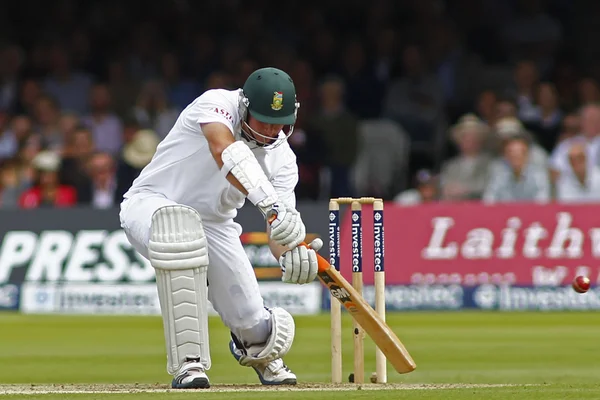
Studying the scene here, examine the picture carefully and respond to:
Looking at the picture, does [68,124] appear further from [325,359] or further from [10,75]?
[325,359]

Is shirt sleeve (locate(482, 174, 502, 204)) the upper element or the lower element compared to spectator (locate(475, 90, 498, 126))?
lower

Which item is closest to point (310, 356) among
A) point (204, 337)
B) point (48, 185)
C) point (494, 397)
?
point (204, 337)

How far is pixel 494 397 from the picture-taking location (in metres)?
5.25

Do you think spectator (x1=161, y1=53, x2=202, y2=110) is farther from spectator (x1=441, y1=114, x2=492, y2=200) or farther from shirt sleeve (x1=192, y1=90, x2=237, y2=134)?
shirt sleeve (x1=192, y1=90, x2=237, y2=134)

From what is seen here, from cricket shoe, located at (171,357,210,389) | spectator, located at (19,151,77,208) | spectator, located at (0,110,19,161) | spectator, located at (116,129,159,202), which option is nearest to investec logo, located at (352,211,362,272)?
cricket shoe, located at (171,357,210,389)

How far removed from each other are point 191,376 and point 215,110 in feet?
3.80

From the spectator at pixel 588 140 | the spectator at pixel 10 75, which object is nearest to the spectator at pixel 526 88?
the spectator at pixel 588 140

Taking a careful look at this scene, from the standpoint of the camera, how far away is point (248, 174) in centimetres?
555

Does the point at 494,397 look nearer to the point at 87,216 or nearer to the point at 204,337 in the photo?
the point at 204,337

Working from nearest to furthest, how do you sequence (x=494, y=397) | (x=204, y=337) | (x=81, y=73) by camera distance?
1. (x=494, y=397)
2. (x=204, y=337)
3. (x=81, y=73)

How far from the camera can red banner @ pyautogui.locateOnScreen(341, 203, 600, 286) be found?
11883mm

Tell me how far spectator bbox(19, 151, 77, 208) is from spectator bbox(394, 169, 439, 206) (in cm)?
321

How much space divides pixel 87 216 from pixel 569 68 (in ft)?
17.7

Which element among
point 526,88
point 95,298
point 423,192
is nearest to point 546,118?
point 526,88
